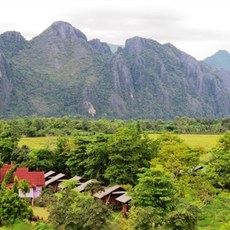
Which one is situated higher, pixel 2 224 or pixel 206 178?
pixel 206 178

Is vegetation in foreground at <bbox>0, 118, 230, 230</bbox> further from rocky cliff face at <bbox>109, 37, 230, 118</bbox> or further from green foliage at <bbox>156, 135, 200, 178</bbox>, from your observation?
rocky cliff face at <bbox>109, 37, 230, 118</bbox>

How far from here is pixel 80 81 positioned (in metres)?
165

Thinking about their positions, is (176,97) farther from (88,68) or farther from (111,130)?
(111,130)

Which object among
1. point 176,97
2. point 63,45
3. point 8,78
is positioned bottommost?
point 176,97

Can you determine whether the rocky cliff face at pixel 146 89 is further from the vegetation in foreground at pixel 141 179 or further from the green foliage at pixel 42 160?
the vegetation in foreground at pixel 141 179

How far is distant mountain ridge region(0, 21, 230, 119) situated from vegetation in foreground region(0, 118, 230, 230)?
102 m

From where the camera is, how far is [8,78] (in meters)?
152

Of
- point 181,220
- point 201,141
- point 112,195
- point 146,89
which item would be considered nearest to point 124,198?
point 112,195

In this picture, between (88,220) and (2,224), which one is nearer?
(88,220)

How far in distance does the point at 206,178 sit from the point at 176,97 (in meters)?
169

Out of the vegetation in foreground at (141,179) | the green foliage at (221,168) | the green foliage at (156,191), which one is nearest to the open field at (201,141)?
the vegetation in foreground at (141,179)

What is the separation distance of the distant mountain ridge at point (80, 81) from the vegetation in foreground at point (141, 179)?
10179cm

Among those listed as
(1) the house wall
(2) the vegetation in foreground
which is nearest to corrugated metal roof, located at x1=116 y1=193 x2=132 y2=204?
(2) the vegetation in foreground

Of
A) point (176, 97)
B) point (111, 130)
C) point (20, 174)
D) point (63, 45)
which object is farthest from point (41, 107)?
point (20, 174)
